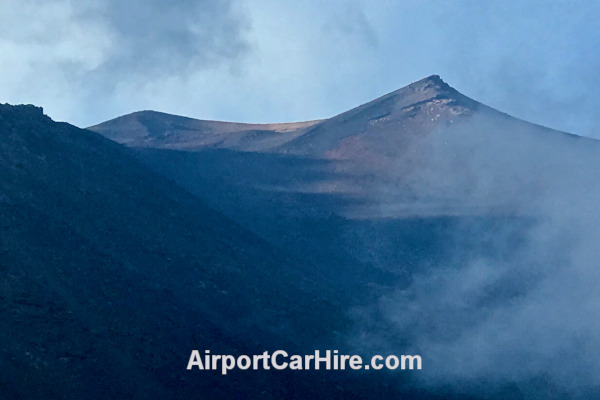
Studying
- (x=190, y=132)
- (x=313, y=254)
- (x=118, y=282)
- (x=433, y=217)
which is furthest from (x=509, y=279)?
(x=190, y=132)

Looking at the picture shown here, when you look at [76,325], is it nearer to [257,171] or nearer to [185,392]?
[185,392]

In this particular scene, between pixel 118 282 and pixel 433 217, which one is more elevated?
pixel 433 217

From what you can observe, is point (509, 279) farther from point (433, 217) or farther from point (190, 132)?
point (190, 132)

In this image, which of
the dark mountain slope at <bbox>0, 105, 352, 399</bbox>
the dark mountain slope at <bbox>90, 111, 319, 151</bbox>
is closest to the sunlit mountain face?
the dark mountain slope at <bbox>0, 105, 352, 399</bbox>

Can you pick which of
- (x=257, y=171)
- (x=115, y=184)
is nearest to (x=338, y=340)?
(x=115, y=184)

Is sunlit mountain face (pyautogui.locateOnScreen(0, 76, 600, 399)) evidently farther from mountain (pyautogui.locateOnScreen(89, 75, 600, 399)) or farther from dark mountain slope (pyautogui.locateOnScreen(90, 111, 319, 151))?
dark mountain slope (pyautogui.locateOnScreen(90, 111, 319, 151))

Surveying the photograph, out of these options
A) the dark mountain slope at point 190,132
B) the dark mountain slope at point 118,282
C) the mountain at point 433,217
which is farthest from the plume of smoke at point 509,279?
the dark mountain slope at point 190,132

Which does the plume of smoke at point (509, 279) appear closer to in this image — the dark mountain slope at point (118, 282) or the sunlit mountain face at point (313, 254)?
the sunlit mountain face at point (313, 254)
